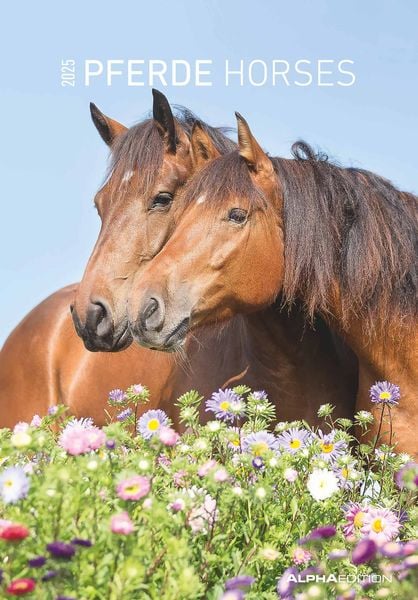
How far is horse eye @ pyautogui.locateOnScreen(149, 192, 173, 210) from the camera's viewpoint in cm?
466

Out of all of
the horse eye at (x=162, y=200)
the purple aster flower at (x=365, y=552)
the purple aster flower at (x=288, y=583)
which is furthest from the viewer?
the horse eye at (x=162, y=200)

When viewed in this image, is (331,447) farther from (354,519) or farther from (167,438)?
(167,438)

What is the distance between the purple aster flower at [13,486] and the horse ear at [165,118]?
10.8 ft

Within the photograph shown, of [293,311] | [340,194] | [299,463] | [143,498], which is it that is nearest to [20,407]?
[293,311]

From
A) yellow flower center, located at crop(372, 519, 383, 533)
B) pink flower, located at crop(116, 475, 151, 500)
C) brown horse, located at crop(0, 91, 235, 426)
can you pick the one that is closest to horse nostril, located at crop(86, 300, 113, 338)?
brown horse, located at crop(0, 91, 235, 426)

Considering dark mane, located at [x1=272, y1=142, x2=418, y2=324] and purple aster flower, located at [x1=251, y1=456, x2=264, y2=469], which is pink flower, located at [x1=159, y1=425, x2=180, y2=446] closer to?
purple aster flower, located at [x1=251, y1=456, x2=264, y2=469]

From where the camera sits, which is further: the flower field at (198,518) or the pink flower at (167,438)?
the pink flower at (167,438)

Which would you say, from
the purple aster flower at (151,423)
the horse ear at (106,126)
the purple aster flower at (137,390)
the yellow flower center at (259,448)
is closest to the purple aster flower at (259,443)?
the yellow flower center at (259,448)

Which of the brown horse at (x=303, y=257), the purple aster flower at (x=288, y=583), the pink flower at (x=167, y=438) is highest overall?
the brown horse at (x=303, y=257)

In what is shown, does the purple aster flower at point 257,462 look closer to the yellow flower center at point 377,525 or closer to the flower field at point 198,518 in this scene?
the flower field at point 198,518

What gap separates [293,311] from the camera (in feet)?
13.7

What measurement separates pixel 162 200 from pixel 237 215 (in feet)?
3.45

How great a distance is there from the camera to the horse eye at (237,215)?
372 cm

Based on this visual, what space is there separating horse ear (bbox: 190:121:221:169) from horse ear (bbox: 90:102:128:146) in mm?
980
